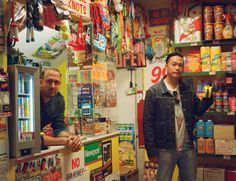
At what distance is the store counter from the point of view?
91.0 inches

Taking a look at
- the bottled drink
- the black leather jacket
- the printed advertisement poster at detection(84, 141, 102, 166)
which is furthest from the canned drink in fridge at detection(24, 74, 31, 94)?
the bottled drink

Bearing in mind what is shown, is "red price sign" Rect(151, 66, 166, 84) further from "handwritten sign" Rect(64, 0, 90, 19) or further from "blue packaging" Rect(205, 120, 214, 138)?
"handwritten sign" Rect(64, 0, 90, 19)

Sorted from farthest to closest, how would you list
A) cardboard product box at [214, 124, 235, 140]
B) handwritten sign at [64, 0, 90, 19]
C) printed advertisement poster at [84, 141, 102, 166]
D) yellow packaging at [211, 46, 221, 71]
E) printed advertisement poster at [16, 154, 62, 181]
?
1. yellow packaging at [211, 46, 221, 71]
2. cardboard product box at [214, 124, 235, 140]
3. printed advertisement poster at [84, 141, 102, 166]
4. handwritten sign at [64, 0, 90, 19]
5. printed advertisement poster at [16, 154, 62, 181]

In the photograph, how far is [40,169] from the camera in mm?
2449

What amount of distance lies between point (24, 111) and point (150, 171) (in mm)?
2917

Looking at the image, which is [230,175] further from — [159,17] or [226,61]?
[159,17]

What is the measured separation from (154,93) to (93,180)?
102 centimetres

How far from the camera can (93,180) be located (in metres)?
3.18

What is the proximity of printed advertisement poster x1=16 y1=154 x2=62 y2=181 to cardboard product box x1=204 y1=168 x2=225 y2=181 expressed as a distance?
2246mm

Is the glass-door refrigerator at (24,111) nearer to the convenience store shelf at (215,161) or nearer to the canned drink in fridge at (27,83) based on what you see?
the canned drink in fridge at (27,83)

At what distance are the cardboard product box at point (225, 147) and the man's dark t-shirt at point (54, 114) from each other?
211 cm

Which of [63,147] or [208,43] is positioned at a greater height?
[208,43]

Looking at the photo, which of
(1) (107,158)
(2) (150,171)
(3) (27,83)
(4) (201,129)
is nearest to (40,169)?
(3) (27,83)

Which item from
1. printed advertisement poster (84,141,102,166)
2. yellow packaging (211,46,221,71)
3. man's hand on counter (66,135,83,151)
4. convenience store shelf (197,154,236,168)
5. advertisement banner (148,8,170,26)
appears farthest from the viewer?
advertisement banner (148,8,170,26)
